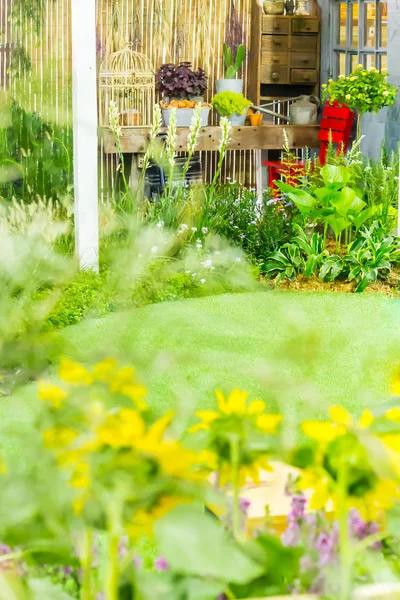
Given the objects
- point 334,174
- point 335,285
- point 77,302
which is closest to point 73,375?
point 77,302

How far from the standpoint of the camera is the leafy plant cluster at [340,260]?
18.6ft

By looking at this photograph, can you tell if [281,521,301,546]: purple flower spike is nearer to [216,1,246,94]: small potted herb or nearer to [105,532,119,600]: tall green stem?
[105,532,119,600]: tall green stem

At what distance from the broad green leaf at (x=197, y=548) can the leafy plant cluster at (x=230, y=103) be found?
7.18 m

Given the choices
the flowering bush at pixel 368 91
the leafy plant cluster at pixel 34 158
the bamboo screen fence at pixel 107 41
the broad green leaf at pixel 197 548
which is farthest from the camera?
the flowering bush at pixel 368 91

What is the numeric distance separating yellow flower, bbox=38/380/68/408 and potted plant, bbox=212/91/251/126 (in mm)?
7061

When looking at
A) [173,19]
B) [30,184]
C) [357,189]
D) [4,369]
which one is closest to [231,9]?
[173,19]

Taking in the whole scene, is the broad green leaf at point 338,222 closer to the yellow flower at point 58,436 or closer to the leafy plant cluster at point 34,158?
the leafy plant cluster at point 34,158

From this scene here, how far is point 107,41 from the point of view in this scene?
776 cm

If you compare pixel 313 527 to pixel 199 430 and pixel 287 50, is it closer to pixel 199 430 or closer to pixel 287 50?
pixel 199 430

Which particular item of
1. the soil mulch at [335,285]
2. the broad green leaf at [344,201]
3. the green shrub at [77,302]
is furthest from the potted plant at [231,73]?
the green shrub at [77,302]

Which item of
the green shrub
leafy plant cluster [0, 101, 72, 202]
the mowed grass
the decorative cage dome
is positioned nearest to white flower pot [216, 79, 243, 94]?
the decorative cage dome

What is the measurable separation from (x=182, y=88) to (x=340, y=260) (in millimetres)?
2526

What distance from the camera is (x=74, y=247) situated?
5574mm

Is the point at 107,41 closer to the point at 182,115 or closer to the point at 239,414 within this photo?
the point at 182,115
